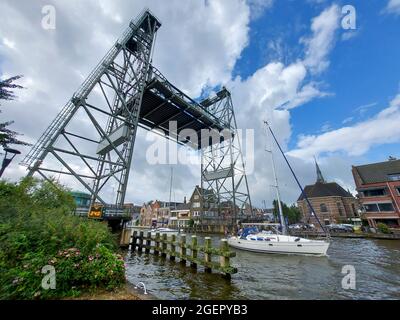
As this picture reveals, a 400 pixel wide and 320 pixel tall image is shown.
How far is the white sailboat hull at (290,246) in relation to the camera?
1258 cm

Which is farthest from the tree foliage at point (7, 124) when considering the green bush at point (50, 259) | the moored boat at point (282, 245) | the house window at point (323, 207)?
the house window at point (323, 207)

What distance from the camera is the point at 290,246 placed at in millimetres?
13297

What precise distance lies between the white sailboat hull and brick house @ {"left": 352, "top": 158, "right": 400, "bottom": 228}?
23656 millimetres

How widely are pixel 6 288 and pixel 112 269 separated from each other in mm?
1721

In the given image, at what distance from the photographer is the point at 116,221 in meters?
12.9

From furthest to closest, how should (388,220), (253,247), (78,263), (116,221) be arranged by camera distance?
(388,220) → (253,247) → (116,221) → (78,263)

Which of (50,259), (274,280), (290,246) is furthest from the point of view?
(290,246)

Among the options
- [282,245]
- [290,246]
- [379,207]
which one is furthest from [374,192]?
[282,245]

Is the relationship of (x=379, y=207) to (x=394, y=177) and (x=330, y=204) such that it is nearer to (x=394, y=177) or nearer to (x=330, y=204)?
(x=394, y=177)

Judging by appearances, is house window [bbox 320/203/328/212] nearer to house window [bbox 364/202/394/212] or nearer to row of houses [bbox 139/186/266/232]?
row of houses [bbox 139/186/266/232]

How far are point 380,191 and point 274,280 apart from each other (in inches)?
1261

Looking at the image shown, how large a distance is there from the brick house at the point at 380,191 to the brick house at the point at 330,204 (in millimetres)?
15303
